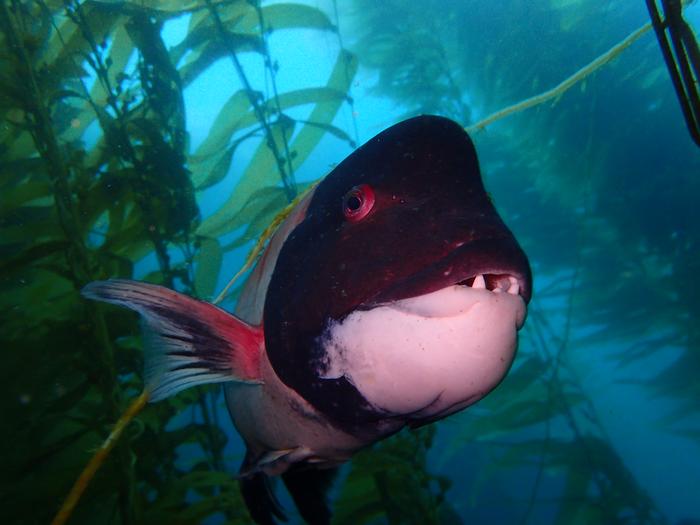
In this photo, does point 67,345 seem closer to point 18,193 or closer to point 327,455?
point 18,193

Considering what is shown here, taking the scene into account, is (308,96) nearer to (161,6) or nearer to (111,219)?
(161,6)

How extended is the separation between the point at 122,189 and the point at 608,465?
10.5m

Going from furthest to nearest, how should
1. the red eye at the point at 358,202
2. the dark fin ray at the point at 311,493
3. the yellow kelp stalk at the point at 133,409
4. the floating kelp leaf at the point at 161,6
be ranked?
the floating kelp leaf at the point at 161,6, the dark fin ray at the point at 311,493, the yellow kelp stalk at the point at 133,409, the red eye at the point at 358,202

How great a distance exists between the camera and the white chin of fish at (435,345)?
945 mm

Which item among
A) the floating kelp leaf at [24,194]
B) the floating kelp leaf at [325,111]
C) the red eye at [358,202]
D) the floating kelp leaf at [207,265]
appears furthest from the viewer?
the floating kelp leaf at [325,111]

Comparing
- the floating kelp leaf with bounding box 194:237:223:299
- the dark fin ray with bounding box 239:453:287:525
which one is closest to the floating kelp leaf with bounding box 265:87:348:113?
the floating kelp leaf with bounding box 194:237:223:299

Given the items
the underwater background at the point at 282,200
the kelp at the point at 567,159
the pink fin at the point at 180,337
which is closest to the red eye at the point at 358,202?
the pink fin at the point at 180,337

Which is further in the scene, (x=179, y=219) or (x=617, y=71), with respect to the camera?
(x=617, y=71)

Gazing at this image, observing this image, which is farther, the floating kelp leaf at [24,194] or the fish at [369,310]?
the floating kelp leaf at [24,194]

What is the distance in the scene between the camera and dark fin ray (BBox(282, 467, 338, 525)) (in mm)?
2107

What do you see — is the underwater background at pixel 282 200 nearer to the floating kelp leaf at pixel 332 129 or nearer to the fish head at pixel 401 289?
the floating kelp leaf at pixel 332 129

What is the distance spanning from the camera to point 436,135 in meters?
1.21

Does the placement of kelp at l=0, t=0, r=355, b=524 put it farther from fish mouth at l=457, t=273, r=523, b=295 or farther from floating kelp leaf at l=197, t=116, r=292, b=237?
fish mouth at l=457, t=273, r=523, b=295

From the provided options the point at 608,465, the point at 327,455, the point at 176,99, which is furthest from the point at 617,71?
the point at 327,455
